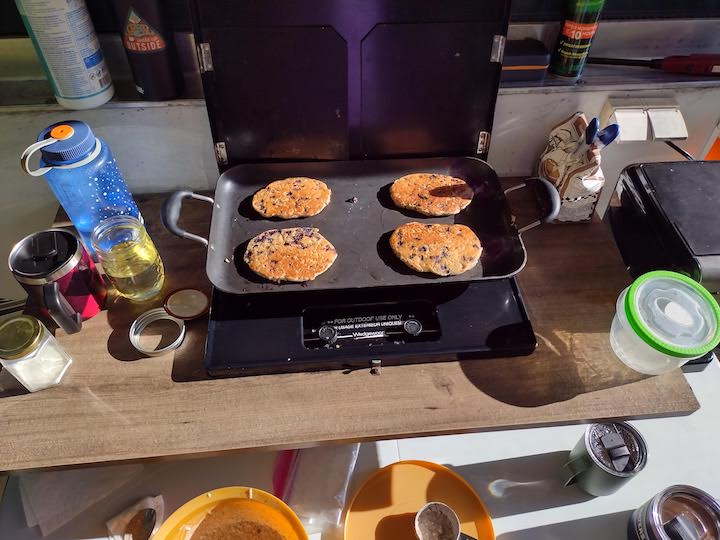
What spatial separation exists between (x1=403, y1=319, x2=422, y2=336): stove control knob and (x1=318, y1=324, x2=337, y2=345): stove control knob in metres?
0.12

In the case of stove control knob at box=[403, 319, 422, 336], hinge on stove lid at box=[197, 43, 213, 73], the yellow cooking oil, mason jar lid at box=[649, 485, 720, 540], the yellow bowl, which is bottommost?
mason jar lid at box=[649, 485, 720, 540]

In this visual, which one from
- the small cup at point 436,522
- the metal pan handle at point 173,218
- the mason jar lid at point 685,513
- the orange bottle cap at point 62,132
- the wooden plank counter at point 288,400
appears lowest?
the small cup at point 436,522

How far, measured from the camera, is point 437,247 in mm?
1004

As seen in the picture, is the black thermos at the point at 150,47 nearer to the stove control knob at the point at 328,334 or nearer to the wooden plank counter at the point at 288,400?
the wooden plank counter at the point at 288,400

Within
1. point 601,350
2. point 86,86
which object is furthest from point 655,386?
point 86,86

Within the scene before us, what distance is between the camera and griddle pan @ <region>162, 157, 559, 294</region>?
3.20 ft

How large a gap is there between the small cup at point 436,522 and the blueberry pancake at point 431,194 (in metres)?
0.55

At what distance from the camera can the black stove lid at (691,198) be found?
3.32 feet

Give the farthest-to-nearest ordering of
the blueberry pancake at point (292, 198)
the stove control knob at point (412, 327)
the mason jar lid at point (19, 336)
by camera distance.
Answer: the blueberry pancake at point (292, 198) → the stove control knob at point (412, 327) → the mason jar lid at point (19, 336)

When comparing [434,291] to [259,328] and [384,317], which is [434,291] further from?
[259,328]

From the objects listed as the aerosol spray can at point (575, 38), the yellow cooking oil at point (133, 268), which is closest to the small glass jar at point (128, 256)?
the yellow cooking oil at point (133, 268)

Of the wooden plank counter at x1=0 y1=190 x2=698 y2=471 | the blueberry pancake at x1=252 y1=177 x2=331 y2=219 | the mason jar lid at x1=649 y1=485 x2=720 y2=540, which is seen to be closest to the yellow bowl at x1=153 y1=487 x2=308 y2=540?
the wooden plank counter at x1=0 y1=190 x2=698 y2=471

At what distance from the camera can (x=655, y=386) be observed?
0.93 metres

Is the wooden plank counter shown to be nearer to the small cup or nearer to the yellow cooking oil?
the yellow cooking oil
